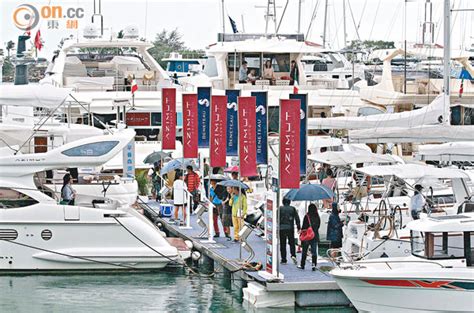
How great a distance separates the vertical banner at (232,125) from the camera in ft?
85.0

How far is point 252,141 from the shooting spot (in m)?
24.0

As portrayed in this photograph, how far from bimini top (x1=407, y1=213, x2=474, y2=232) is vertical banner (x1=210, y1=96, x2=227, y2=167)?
622 cm

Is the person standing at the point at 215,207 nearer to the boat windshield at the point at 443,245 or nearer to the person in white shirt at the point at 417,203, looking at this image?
the person in white shirt at the point at 417,203

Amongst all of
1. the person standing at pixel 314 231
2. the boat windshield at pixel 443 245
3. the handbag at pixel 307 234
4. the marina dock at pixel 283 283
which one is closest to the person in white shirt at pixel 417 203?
the marina dock at pixel 283 283

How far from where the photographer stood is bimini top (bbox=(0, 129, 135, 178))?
25.4 metres

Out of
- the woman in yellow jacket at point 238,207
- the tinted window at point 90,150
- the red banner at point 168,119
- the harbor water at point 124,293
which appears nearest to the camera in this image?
the harbor water at point 124,293

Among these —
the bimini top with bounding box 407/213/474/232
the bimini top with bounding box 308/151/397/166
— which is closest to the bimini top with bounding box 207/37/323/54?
the bimini top with bounding box 308/151/397/166

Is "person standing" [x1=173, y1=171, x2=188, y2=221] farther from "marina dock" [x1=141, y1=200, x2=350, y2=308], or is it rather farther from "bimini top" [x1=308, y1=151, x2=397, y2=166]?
"marina dock" [x1=141, y1=200, x2=350, y2=308]

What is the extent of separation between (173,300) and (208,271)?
8.91ft

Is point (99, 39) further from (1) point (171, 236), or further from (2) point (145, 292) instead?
(2) point (145, 292)

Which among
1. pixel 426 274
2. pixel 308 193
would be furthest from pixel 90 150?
pixel 426 274

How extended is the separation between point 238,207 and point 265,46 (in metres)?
19.0

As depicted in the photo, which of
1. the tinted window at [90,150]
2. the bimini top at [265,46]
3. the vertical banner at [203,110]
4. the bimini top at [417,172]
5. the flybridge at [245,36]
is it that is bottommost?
the bimini top at [417,172]

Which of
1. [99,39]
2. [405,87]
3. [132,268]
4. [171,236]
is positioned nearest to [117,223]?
[132,268]
